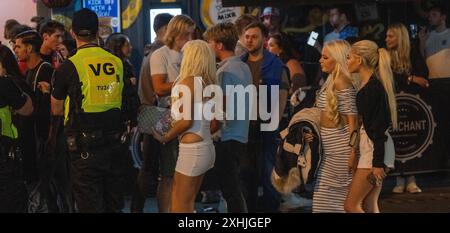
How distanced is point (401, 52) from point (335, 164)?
86.8 inches

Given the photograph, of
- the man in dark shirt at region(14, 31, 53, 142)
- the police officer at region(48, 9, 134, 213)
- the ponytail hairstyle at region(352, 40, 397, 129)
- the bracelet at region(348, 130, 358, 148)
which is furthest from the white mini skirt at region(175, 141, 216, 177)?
the man in dark shirt at region(14, 31, 53, 142)

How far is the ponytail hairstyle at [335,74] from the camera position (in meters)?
6.79

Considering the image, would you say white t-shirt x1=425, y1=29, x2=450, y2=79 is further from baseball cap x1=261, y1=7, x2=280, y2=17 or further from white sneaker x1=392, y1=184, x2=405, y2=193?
baseball cap x1=261, y1=7, x2=280, y2=17

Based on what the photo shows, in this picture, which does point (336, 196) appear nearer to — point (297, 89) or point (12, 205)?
point (297, 89)

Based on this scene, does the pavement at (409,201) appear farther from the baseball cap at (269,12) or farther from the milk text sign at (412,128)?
the baseball cap at (269,12)

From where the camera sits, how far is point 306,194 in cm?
834

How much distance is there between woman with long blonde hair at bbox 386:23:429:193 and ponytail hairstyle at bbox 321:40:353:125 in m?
1.83

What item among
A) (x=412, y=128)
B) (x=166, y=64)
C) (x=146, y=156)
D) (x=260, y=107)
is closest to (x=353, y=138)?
(x=260, y=107)

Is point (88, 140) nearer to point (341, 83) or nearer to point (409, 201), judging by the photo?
point (341, 83)

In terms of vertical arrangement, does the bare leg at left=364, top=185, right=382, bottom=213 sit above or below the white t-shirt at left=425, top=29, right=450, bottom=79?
below

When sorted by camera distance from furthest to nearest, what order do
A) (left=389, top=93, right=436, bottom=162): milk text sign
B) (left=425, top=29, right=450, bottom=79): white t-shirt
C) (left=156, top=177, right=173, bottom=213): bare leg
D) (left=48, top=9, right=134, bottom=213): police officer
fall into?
(left=425, top=29, right=450, bottom=79): white t-shirt → (left=389, top=93, right=436, bottom=162): milk text sign → (left=156, top=177, right=173, bottom=213): bare leg → (left=48, top=9, right=134, bottom=213): police officer

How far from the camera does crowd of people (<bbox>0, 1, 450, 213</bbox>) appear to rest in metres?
6.55
